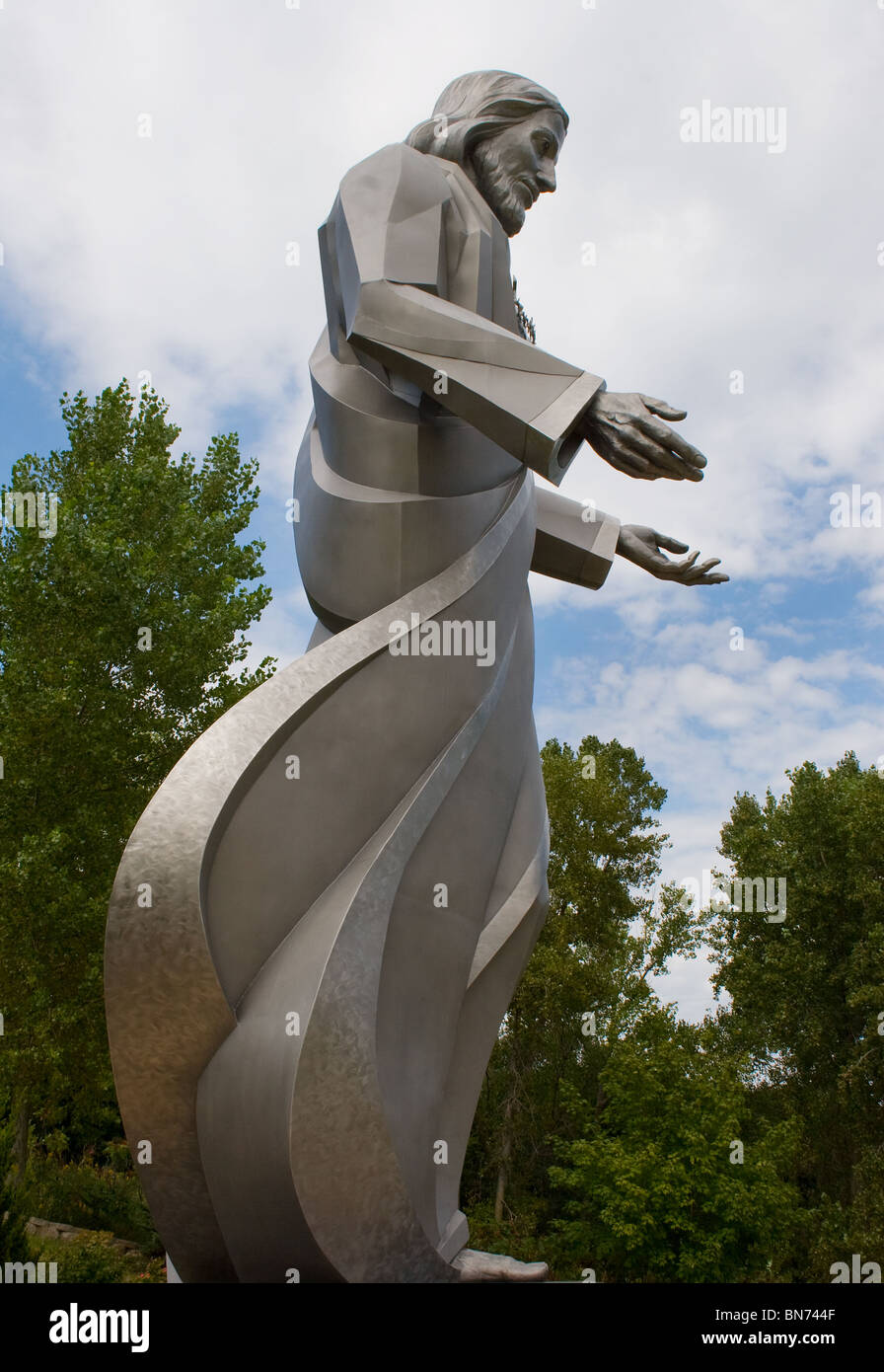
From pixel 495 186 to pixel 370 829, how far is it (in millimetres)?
3340

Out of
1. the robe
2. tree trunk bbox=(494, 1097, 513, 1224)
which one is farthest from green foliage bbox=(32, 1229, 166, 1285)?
tree trunk bbox=(494, 1097, 513, 1224)

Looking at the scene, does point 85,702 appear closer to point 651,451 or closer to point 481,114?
point 481,114

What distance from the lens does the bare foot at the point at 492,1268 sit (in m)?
4.55

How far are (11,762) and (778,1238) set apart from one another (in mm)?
14513

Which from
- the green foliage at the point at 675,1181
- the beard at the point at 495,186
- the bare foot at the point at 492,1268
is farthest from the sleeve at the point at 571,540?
the green foliage at the point at 675,1181

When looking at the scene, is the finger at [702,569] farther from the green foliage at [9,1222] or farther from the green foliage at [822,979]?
the green foliage at [822,979]

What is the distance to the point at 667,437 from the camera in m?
4.35

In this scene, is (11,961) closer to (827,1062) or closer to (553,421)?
(553,421)

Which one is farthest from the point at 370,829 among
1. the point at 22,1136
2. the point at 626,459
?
the point at 22,1136

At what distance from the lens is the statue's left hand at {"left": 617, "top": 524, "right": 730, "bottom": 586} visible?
257 inches

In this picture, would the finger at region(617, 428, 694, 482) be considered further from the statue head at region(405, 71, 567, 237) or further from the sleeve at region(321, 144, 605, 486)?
the statue head at region(405, 71, 567, 237)

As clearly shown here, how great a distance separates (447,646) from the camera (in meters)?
5.02

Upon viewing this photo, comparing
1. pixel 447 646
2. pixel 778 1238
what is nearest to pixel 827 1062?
pixel 778 1238
